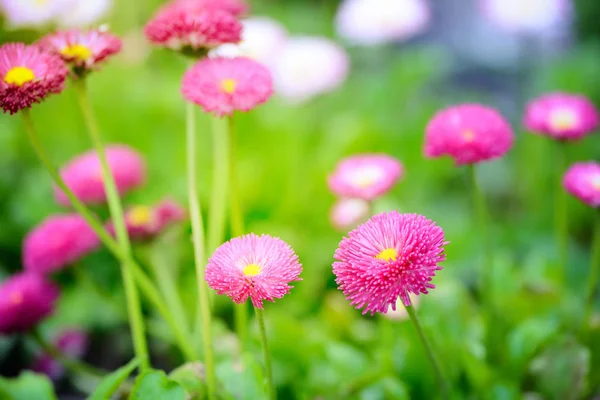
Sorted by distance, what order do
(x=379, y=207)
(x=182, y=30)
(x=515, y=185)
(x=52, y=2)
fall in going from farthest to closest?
(x=515, y=185) → (x=52, y=2) → (x=379, y=207) → (x=182, y=30)

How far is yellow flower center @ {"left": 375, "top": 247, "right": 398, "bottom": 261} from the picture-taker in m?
0.48

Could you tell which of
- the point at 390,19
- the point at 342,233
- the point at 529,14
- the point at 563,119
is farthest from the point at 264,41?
the point at 563,119

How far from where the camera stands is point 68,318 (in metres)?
1.15

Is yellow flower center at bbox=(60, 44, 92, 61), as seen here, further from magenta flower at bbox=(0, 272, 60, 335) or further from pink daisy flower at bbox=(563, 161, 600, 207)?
pink daisy flower at bbox=(563, 161, 600, 207)

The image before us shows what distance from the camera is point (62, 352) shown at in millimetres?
1021

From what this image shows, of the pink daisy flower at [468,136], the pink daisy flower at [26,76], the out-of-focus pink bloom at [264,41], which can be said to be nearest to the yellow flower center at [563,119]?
the pink daisy flower at [468,136]

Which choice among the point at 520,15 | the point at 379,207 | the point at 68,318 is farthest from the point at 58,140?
the point at 520,15

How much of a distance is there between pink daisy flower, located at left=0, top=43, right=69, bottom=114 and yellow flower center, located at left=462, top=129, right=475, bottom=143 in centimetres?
45

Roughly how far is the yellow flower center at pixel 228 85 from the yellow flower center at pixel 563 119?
0.50 metres

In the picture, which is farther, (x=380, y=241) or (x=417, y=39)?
(x=417, y=39)

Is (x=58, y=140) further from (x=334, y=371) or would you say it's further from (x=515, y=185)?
(x=515, y=185)

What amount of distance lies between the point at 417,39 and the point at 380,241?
2.76 m

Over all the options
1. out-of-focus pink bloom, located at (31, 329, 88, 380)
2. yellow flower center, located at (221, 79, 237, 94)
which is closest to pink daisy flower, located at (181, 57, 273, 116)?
yellow flower center, located at (221, 79, 237, 94)

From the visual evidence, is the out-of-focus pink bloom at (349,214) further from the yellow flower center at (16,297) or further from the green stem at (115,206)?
the yellow flower center at (16,297)
